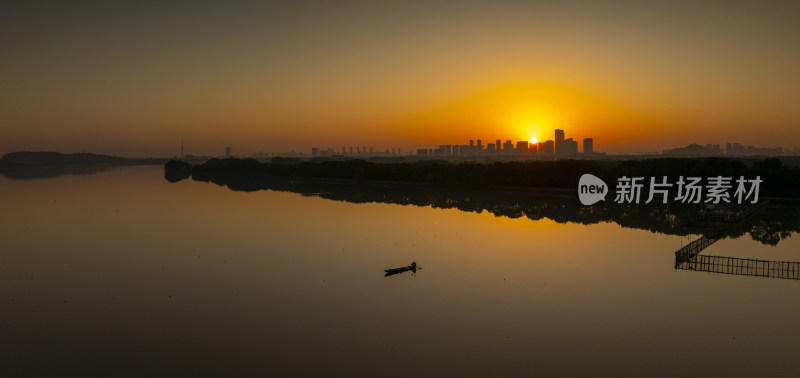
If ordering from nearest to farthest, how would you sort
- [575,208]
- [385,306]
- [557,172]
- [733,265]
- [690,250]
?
[385,306] < [733,265] < [690,250] < [575,208] < [557,172]

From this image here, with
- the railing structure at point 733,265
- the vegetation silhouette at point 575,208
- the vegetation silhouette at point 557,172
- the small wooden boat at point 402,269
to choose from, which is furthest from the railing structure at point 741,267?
the vegetation silhouette at point 557,172

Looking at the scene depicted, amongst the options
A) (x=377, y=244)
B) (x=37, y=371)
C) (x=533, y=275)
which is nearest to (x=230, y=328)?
(x=37, y=371)

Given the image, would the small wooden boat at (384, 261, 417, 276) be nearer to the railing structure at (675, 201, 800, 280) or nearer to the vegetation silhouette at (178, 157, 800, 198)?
the railing structure at (675, 201, 800, 280)

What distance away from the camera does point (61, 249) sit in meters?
28.4

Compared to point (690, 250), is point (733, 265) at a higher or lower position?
lower

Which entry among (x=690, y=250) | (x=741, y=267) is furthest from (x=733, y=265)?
(x=690, y=250)

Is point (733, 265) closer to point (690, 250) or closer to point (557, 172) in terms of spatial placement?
point (690, 250)

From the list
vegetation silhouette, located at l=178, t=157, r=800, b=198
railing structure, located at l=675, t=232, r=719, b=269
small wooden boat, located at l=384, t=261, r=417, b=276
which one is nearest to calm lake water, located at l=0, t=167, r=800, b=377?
small wooden boat, located at l=384, t=261, r=417, b=276

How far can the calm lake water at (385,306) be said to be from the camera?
13367 mm

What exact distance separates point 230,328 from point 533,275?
505 inches

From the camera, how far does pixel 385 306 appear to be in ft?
58.8

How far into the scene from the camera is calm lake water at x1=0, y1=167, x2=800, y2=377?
43.9 feet

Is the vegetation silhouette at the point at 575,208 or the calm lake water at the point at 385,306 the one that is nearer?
the calm lake water at the point at 385,306

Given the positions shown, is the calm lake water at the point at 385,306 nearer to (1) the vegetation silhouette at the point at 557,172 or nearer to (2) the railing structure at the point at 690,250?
(2) the railing structure at the point at 690,250
